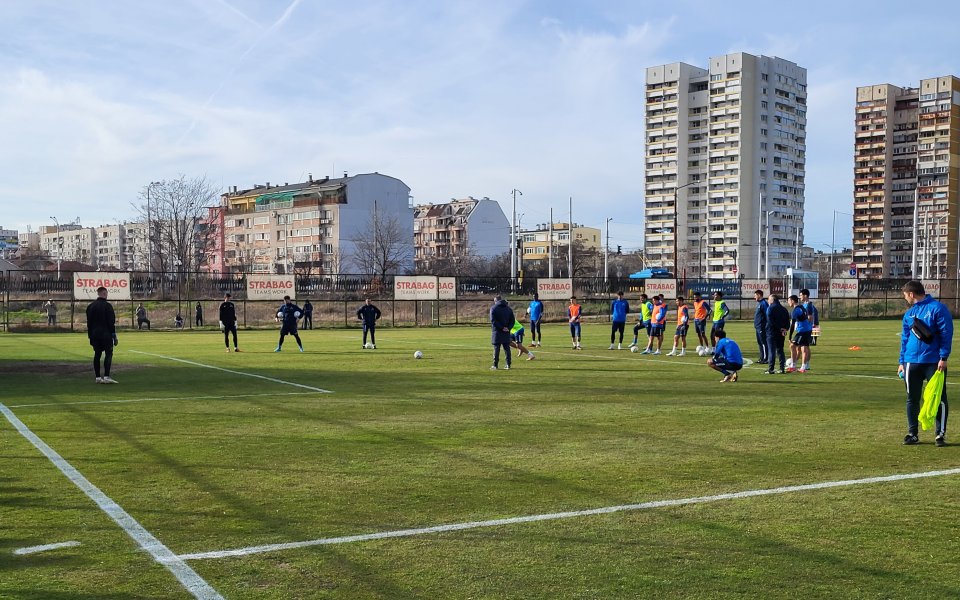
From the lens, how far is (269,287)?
45.6 metres

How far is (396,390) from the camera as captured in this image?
1571 centimetres

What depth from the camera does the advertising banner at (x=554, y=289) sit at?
5119 cm

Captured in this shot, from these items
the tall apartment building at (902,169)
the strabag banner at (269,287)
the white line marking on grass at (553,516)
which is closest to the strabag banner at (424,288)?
the strabag banner at (269,287)

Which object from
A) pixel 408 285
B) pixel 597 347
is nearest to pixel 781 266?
pixel 408 285

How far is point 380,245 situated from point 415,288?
44556mm

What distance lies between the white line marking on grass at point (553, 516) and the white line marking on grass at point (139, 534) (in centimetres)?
17

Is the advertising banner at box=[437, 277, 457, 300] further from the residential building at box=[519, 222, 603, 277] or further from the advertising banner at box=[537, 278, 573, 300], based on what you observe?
the residential building at box=[519, 222, 603, 277]

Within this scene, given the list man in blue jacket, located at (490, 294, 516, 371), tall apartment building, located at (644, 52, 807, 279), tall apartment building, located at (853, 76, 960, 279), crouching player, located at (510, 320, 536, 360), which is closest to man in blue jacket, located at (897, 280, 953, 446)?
man in blue jacket, located at (490, 294, 516, 371)

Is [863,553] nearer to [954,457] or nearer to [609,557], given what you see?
[609,557]

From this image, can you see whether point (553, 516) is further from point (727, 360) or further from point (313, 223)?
point (313, 223)

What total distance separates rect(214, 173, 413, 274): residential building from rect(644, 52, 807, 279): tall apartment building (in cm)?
4290

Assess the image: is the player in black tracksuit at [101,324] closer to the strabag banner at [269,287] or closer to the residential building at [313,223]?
the strabag banner at [269,287]

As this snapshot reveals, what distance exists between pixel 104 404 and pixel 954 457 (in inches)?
477

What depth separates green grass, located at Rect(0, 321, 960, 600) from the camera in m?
5.11
